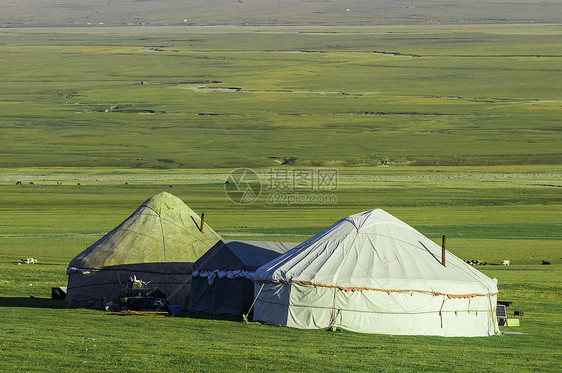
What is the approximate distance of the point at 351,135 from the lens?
10038 cm

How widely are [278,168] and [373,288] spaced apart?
57029mm

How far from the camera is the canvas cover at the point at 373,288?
20.0 metres

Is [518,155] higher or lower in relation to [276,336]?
higher

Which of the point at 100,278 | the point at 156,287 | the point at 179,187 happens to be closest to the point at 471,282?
the point at 156,287

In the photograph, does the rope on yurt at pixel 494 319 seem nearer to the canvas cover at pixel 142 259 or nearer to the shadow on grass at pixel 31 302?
the canvas cover at pixel 142 259

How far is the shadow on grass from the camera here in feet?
76.1

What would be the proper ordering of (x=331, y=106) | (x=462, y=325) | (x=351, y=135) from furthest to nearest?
(x=331, y=106), (x=351, y=135), (x=462, y=325)

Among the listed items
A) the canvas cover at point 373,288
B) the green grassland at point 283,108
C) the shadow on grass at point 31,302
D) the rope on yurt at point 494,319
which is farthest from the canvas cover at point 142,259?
the green grassland at point 283,108

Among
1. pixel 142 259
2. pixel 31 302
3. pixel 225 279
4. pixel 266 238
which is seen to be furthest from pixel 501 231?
pixel 31 302

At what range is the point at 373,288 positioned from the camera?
65.5 feet

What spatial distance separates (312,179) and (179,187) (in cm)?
1166

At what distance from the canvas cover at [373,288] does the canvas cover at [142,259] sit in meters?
3.60

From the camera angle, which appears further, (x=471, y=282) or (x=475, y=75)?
(x=475, y=75)

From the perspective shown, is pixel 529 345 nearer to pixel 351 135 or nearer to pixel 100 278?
pixel 100 278
